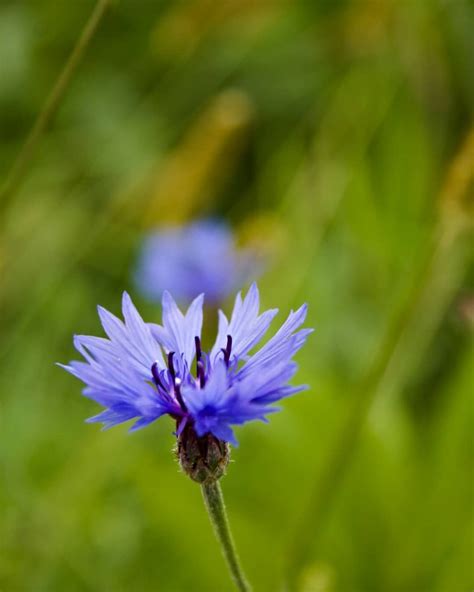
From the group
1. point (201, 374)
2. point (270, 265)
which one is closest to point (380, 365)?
point (201, 374)

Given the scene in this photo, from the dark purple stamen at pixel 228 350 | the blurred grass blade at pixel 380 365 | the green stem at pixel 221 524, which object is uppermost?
the blurred grass blade at pixel 380 365

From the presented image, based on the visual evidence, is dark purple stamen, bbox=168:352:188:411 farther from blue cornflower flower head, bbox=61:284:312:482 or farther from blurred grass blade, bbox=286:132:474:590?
blurred grass blade, bbox=286:132:474:590

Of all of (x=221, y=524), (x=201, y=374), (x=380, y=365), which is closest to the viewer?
(x=221, y=524)

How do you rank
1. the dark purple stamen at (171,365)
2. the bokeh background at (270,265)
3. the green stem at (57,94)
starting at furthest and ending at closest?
the bokeh background at (270,265) < the green stem at (57,94) < the dark purple stamen at (171,365)

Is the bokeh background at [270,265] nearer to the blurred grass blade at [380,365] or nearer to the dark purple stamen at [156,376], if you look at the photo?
the blurred grass blade at [380,365]

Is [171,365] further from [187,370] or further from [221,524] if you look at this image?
[221,524]

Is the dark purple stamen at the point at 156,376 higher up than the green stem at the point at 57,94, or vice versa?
the green stem at the point at 57,94

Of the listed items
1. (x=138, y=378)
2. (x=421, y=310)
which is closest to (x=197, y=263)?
(x=421, y=310)

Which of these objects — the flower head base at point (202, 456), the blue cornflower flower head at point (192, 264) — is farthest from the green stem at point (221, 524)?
the blue cornflower flower head at point (192, 264)

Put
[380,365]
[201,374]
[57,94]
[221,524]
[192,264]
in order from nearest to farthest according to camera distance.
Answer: [221,524], [201,374], [57,94], [380,365], [192,264]
